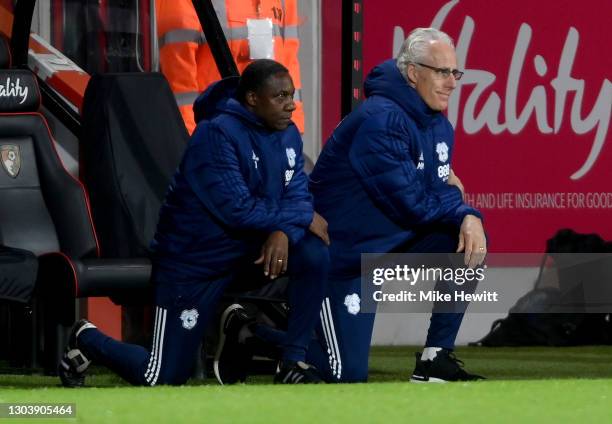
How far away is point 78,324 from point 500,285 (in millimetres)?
3544

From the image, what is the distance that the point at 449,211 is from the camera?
5.12m

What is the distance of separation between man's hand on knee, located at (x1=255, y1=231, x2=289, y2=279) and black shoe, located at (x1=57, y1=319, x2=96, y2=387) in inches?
24.2

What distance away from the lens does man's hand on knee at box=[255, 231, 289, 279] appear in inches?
191

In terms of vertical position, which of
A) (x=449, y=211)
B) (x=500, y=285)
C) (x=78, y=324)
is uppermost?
(x=449, y=211)

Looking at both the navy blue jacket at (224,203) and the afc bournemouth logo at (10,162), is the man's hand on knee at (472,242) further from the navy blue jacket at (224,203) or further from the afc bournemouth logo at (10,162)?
the afc bournemouth logo at (10,162)

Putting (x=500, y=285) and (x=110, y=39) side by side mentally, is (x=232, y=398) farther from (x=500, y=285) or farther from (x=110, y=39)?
(x=500, y=285)

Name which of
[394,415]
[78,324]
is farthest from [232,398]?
[78,324]

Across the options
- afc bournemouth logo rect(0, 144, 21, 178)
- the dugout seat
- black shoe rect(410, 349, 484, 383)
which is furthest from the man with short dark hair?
afc bournemouth logo rect(0, 144, 21, 178)

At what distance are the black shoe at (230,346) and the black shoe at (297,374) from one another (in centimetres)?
30

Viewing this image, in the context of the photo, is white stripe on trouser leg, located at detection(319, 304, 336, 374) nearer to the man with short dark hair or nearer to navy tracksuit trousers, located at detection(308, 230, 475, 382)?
navy tracksuit trousers, located at detection(308, 230, 475, 382)

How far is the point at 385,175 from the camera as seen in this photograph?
16.8 ft

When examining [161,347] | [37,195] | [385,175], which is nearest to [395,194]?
[385,175]

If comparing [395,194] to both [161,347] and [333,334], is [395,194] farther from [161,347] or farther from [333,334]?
[161,347]

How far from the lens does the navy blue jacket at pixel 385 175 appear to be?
16.8ft
